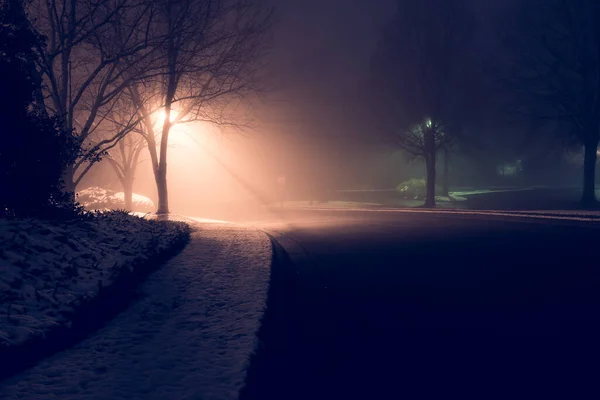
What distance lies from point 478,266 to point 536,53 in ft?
77.9

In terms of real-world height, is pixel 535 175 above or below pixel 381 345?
above

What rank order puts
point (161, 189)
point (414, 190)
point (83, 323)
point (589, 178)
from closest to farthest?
point (83, 323) < point (161, 189) < point (589, 178) < point (414, 190)

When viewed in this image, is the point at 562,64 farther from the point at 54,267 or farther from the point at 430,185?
the point at 54,267

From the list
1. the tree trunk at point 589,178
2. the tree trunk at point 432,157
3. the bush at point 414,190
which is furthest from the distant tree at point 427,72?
the bush at point 414,190

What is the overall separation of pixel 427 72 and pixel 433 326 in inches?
1112

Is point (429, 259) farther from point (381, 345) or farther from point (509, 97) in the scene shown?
point (509, 97)

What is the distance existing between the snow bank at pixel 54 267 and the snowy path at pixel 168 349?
41cm

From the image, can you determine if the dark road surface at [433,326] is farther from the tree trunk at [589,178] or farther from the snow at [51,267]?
the tree trunk at [589,178]

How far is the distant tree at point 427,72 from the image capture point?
31.3m

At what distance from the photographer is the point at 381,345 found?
5.28 metres

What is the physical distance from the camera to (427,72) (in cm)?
3162

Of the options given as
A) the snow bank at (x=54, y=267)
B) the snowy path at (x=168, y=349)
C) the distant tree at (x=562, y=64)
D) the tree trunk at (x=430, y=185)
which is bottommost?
the snowy path at (x=168, y=349)

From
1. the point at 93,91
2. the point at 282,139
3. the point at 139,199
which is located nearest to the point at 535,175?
the point at 282,139

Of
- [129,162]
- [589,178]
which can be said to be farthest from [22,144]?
[589,178]
